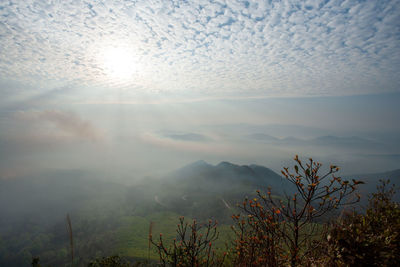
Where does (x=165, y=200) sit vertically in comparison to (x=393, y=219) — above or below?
below

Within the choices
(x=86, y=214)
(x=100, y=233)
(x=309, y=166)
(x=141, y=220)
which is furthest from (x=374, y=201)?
(x=86, y=214)

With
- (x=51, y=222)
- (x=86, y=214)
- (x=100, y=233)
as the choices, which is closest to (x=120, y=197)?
(x=86, y=214)

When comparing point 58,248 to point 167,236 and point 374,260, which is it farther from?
point 374,260

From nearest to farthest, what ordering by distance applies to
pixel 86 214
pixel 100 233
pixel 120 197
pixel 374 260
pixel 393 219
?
pixel 374 260 → pixel 393 219 → pixel 100 233 → pixel 86 214 → pixel 120 197

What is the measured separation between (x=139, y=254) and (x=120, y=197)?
104 meters

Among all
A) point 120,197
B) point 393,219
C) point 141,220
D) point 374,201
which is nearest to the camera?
point 393,219

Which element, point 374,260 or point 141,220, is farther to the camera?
point 141,220

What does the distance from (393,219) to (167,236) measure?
4519 inches

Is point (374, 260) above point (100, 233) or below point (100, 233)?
above

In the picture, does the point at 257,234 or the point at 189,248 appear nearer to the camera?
the point at 189,248

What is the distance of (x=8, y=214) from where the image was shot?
184250 millimetres

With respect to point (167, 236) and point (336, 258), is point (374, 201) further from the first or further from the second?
point (167, 236)

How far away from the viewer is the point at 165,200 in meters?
177

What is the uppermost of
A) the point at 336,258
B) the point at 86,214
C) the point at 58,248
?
the point at 336,258
